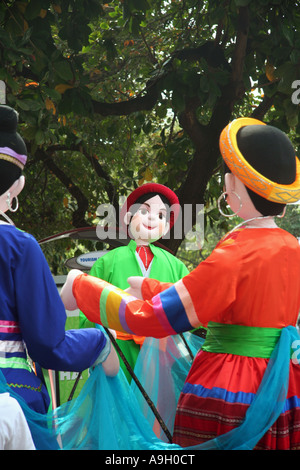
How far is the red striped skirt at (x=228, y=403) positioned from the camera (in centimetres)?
182

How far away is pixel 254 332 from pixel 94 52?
434cm

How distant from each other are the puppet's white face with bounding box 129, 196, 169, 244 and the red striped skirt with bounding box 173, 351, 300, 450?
1472 millimetres

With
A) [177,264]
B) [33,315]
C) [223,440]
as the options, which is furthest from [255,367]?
[177,264]

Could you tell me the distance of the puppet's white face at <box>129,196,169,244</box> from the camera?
3.35 m

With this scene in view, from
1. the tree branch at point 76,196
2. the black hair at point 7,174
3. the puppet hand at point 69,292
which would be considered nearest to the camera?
the black hair at point 7,174

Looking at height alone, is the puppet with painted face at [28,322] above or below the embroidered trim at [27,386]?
above

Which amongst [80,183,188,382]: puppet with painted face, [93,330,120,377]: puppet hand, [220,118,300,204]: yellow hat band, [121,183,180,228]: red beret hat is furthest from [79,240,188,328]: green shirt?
[220,118,300,204]: yellow hat band

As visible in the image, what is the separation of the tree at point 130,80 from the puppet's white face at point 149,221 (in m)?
0.94

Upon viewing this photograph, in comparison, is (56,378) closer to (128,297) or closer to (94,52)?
(128,297)

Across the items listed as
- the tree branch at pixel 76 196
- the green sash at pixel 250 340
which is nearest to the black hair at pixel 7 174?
the green sash at pixel 250 340

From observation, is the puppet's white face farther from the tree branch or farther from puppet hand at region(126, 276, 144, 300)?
the tree branch

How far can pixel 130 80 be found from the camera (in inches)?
234

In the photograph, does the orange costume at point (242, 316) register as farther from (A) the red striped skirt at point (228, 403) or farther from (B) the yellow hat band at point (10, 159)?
(B) the yellow hat band at point (10, 159)

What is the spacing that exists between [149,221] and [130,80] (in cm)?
299
